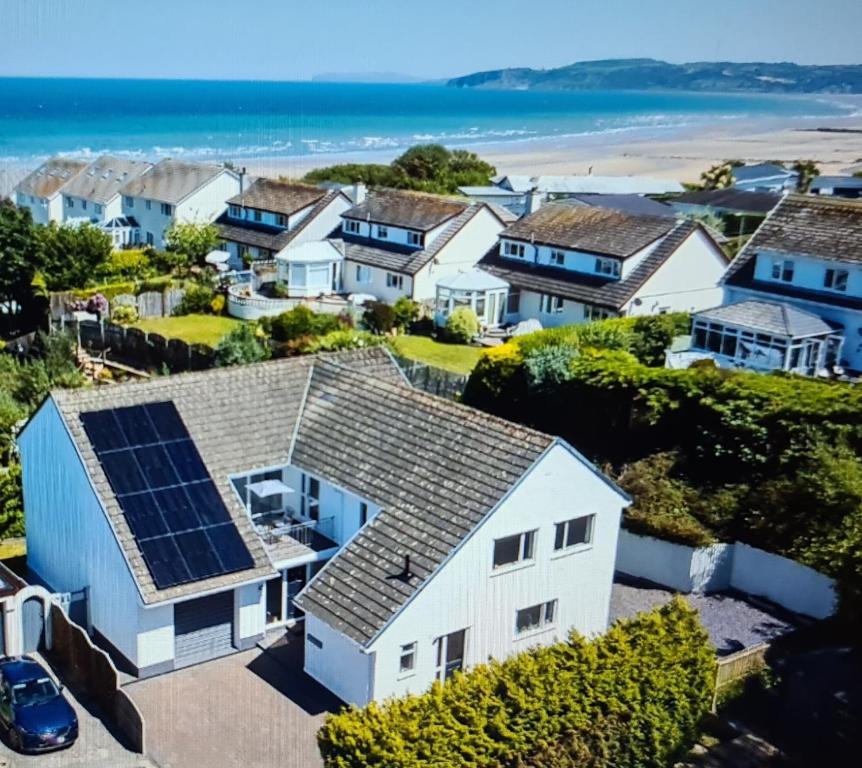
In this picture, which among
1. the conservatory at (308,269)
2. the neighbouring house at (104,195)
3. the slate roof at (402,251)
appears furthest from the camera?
the neighbouring house at (104,195)

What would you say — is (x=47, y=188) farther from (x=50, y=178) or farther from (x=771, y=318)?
(x=771, y=318)

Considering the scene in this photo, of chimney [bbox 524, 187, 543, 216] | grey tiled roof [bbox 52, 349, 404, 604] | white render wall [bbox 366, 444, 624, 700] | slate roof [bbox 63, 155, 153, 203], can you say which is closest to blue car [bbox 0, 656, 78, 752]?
grey tiled roof [bbox 52, 349, 404, 604]

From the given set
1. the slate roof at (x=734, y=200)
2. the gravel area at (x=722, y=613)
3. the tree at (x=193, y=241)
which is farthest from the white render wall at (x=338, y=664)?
the slate roof at (x=734, y=200)

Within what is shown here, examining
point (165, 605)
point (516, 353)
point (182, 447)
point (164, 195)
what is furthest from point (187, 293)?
point (165, 605)

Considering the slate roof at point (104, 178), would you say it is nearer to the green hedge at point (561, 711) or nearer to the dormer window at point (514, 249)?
the dormer window at point (514, 249)

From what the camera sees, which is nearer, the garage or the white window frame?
the white window frame

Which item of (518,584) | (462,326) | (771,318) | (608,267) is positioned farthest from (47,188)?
(518,584)

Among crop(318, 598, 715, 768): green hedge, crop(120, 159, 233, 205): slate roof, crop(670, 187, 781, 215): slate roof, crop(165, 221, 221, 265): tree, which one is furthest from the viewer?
crop(670, 187, 781, 215): slate roof

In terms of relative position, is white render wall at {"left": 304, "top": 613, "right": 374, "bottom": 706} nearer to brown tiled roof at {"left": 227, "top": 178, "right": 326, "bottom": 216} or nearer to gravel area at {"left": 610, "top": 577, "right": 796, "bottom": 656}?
gravel area at {"left": 610, "top": 577, "right": 796, "bottom": 656}
